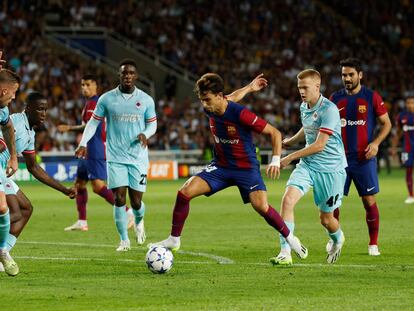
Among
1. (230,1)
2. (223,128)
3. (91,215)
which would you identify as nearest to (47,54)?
(230,1)

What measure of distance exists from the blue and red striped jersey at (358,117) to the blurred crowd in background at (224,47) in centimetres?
2308

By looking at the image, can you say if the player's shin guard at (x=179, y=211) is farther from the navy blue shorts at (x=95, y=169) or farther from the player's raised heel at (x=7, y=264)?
the navy blue shorts at (x=95, y=169)

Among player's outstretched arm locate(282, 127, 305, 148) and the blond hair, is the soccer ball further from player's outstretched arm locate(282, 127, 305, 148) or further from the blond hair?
the blond hair

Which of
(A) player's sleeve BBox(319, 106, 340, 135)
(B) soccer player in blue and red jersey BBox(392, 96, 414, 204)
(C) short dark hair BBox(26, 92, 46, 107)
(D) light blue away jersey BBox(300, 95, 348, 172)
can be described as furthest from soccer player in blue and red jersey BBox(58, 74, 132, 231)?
(B) soccer player in blue and red jersey BBox(392, 96, 414, 204)

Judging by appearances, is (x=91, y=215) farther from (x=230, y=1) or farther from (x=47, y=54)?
(x=230, y=1)

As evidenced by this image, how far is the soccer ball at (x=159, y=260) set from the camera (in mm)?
11516

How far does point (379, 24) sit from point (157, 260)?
42.9m

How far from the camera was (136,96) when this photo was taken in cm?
1512

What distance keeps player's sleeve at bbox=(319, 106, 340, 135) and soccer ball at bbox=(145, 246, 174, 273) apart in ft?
7.56

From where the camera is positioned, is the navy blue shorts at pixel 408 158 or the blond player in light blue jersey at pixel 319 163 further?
the navy blue shorts at pixel 408 158

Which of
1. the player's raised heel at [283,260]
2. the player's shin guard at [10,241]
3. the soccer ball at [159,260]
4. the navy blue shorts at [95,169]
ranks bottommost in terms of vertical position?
the player's raised heel at [283,260]

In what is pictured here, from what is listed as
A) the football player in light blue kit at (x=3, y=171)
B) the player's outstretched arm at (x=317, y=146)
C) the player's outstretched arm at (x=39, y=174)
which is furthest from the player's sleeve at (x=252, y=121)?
the football player in light blue kit at (x=3, y=171)

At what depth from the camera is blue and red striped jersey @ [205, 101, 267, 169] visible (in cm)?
1193

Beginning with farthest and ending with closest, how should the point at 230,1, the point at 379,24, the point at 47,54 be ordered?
the point at 379,24, the point at 230,1, the point at 47,54
